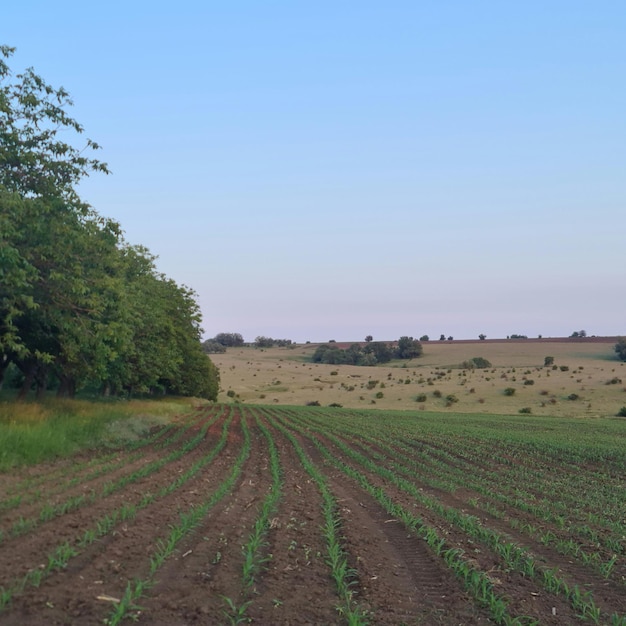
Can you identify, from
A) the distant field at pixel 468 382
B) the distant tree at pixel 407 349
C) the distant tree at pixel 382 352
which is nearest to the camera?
the distant field at pixel 468 382

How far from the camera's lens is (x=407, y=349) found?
123750 millimetres

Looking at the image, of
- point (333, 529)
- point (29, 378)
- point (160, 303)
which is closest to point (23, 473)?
point (333, 529)

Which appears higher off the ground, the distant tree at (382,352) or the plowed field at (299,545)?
the distant tree at (382,352)

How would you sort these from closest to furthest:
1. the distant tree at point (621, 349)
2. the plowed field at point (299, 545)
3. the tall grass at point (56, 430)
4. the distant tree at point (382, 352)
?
the plowed field at point (299, 545) < the tall grass at point (56, 430) < the distant tree at point (621, 349) < the distant tree at point (382, 352)

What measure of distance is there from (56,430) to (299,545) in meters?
11.3

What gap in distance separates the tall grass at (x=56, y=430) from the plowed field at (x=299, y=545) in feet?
2.99

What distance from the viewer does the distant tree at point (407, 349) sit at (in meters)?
123

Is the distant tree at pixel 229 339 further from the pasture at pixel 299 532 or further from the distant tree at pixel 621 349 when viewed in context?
the pasture at pixel 299 532

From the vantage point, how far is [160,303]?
1403 inches

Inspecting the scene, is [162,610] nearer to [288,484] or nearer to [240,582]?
[240,582]

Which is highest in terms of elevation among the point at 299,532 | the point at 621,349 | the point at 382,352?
the point at 382,352

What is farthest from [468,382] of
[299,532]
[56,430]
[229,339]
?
[229,339]

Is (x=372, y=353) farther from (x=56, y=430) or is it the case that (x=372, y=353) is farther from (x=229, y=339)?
(x=56, y=430)

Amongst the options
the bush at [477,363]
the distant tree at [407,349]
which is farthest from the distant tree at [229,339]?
the bush at [477,363]
